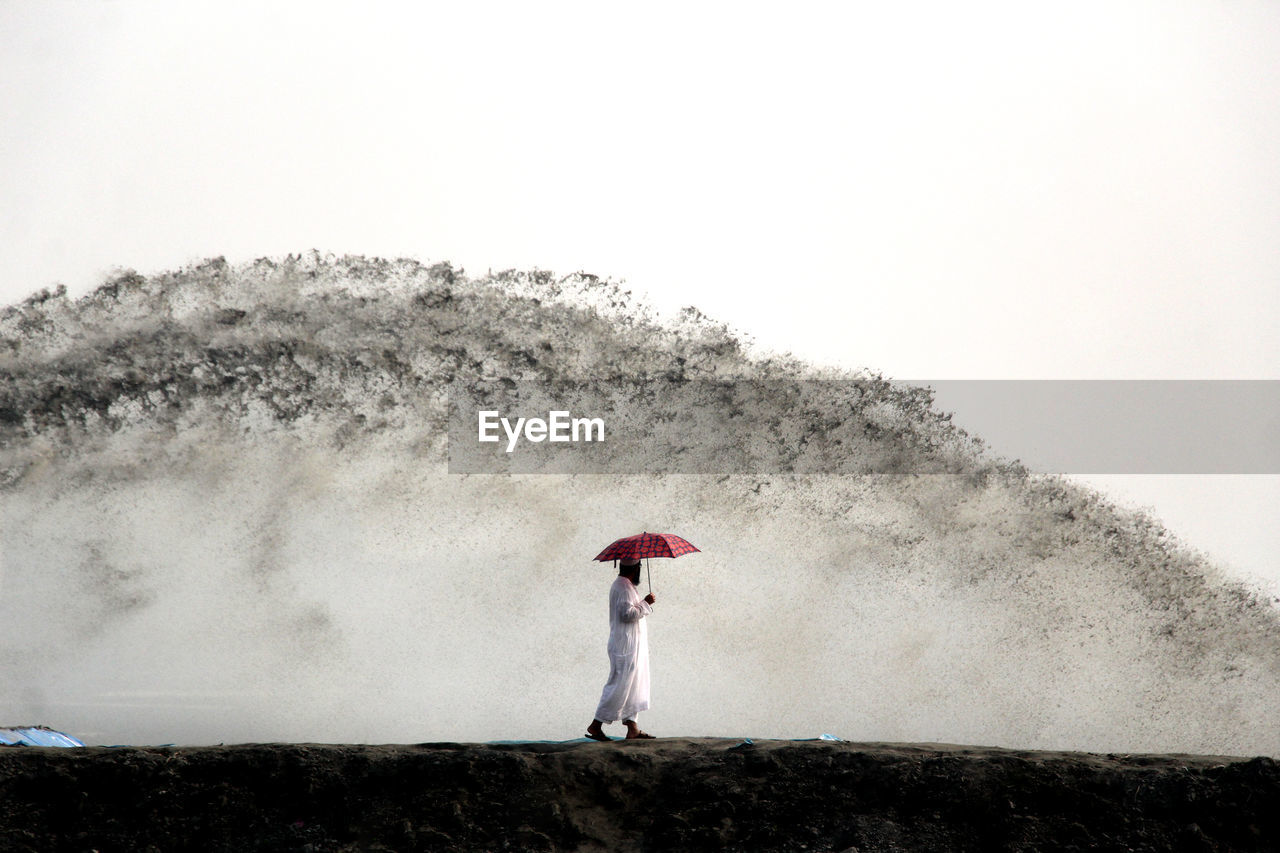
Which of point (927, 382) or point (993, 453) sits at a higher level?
point (927, 382)

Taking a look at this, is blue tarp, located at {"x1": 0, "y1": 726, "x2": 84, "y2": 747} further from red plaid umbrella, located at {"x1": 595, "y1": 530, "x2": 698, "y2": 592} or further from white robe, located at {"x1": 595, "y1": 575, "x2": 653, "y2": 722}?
red plaid umbrella, located at {"x1": 595, "y1": 530, "x2": 698, "y2": 592}

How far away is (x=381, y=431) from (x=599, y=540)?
9.91 ft

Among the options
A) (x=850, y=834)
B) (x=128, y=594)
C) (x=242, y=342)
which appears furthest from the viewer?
(x=242, y=342)

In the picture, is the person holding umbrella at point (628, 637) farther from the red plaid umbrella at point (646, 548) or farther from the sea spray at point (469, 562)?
the sea spray at point (469, 562)

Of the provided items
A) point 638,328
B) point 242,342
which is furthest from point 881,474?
point 242,342

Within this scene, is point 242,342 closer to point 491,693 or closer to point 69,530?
point 69,530

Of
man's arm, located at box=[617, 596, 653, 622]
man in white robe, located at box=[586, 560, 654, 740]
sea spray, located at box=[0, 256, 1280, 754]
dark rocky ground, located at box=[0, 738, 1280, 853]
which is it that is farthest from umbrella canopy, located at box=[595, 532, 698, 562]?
sea spray, located at box=[0, 256, 1280, 754]

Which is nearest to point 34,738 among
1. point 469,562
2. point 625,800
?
point 469,562

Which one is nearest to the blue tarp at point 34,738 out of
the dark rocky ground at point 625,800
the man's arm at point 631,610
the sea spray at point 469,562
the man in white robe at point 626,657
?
the dark rocky ground at point 625,800

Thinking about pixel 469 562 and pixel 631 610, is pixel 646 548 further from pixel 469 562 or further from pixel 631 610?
pixel 469 562

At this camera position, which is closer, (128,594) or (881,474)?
(128,594)

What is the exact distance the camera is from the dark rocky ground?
6266 mm

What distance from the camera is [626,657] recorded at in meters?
7.59

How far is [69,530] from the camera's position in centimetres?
1209
